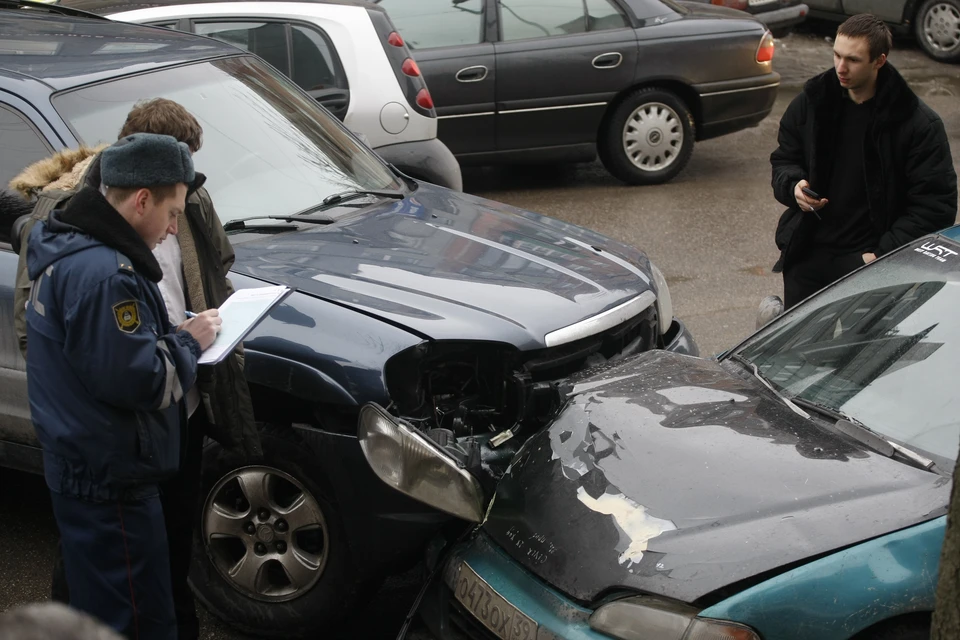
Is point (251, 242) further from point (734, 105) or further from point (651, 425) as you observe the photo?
point (734, 105)

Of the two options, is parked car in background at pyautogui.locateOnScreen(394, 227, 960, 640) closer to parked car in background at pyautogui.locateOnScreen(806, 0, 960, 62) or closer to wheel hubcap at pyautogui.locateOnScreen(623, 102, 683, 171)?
wheel hubcap at pyautogui.locateOnScreen(623, 102, 683, 171)

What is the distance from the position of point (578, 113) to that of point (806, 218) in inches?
168

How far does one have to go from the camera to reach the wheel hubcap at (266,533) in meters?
3.66

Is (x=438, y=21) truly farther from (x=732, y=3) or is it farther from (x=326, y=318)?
(x=326, y=318)

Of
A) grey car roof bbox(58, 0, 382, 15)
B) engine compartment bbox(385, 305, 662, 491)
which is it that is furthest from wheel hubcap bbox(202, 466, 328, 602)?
grey car roof bbox(58, 0, 382, 15)

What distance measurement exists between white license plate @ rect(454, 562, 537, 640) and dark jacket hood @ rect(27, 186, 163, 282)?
3.75 ft

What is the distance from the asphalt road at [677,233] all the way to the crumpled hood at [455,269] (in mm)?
1104

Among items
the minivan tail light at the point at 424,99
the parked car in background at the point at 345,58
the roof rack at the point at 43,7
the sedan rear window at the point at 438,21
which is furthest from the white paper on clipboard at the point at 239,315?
the sedan rear window at the point at 438,21

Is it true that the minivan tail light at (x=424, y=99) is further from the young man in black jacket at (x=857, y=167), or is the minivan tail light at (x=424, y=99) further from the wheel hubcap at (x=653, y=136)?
the wheel hubcap at (x=653, y=136)

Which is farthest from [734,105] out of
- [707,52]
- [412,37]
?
[412,37]

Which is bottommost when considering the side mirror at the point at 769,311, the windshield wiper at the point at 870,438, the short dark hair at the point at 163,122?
the side mirror at the point at 769,311

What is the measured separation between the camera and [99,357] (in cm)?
274

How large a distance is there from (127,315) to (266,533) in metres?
1.19

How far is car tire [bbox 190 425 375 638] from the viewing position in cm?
361
